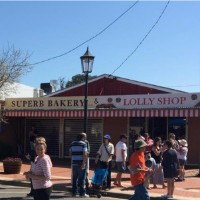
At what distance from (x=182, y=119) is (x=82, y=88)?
7929 millimetres

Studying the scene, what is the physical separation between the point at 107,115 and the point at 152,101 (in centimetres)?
233

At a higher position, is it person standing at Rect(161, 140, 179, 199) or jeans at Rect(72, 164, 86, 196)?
person standing at Rect(161, 140, 179, 199)

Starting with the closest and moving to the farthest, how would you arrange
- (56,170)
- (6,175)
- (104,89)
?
(6,175) < (56,170) < (104,89)

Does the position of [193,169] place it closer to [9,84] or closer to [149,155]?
[149,155]

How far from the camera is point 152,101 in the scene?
915 inches

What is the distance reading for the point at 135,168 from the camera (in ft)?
29.3

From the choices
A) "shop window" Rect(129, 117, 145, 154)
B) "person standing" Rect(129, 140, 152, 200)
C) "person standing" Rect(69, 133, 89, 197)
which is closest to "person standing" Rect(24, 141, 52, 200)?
"person standing" Rect(129, 140, 152, 200)

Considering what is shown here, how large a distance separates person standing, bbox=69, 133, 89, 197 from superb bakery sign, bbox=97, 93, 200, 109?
34.1ft

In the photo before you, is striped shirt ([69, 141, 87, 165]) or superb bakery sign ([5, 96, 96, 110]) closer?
striped shirt ([69, 141, 87, 165])

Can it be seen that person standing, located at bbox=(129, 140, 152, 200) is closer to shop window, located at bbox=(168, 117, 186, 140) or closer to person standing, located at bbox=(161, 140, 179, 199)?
person standing, located at bbox=(161, 140, 179, 199)

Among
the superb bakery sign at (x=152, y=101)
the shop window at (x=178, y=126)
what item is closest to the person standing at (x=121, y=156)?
the superb bakery sign at (x=152, y=101)

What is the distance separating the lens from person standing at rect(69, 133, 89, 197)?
12.8m

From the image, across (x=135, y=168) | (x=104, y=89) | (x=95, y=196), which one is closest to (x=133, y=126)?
(x=104, y=89)

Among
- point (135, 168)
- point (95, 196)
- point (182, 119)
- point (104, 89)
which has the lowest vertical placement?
point (95, 196)
